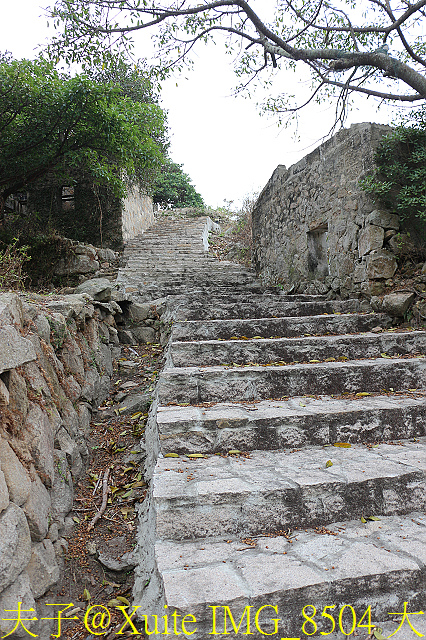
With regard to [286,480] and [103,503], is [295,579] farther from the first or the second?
[103,503]

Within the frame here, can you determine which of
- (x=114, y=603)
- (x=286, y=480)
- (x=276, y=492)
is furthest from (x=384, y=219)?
(x=114, y=603)

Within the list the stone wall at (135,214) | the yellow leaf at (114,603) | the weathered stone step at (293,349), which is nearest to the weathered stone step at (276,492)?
the yellow leaf at (114,603)

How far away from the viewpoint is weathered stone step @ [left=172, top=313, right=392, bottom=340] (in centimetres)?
376

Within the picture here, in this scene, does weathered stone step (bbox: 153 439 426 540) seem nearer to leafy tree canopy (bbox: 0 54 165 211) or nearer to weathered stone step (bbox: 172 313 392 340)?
weathered stone step (bbox: 172 313 392 340)

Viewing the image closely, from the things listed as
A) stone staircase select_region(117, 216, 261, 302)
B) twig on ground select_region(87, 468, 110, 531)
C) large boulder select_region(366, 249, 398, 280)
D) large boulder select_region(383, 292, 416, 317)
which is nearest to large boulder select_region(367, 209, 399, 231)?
large boulder select_region(366, 249, 398, 280)

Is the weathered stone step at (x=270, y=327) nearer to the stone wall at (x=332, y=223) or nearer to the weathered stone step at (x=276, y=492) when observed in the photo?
the stone wall at (x=332, y=223)

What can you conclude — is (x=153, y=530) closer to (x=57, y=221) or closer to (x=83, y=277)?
(x=83, y=277)

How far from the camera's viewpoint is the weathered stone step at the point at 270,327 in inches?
148

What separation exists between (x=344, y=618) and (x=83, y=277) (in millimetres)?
7117

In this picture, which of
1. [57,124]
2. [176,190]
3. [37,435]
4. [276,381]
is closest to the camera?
[37,435]

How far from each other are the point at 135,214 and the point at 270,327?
8.86 metres

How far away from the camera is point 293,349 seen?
334 centimetres

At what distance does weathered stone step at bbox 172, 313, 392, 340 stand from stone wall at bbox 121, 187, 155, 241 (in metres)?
7.03

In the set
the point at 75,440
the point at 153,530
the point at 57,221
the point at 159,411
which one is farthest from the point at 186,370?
the point at 57,221
